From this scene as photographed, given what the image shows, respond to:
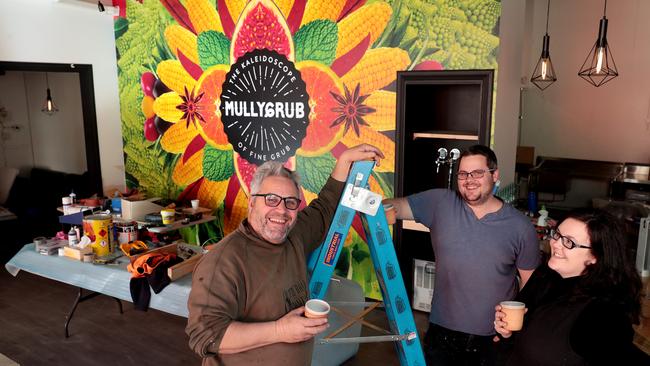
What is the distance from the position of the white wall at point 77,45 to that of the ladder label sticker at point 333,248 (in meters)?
4.57

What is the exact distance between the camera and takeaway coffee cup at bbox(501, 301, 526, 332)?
1676mm

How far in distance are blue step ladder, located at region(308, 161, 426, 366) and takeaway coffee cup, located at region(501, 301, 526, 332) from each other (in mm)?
641

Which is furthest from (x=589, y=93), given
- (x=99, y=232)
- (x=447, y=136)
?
(x=99, y=232)

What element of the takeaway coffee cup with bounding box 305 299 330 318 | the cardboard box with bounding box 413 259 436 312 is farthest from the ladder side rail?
the cardboard box with bounding box 413 259 436 312

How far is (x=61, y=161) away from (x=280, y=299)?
302 inches

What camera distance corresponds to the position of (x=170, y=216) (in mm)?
4277

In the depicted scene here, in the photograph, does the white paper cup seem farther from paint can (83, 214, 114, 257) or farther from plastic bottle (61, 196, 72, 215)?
plastic bottle (61, 196, 72, 215)

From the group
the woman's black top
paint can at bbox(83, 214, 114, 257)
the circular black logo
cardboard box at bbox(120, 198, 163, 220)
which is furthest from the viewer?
the circular black logo

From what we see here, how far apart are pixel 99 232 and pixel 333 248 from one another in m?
2.10

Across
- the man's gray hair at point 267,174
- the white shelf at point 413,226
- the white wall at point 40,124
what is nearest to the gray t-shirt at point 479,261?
the man's gray hair at point 267,174

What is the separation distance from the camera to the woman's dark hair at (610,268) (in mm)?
1566

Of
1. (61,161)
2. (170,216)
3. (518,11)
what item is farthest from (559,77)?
(61,161)

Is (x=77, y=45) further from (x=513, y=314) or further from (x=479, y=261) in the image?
(x=513, y=314)

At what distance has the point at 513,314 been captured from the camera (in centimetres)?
168
